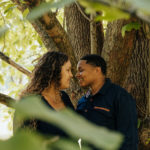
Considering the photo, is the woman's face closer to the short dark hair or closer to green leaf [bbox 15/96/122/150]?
the short dark hair

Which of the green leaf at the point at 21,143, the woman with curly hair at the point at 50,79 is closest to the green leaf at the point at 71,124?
the green leaf at the point at 21,143

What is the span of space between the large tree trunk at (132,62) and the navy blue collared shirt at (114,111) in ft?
1.05

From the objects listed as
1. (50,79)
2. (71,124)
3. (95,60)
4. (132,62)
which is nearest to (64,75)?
(50,79)

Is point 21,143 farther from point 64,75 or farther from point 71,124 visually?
point 64,75

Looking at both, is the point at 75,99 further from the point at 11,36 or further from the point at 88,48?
the point at 11,36

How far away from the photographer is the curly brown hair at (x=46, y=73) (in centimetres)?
201

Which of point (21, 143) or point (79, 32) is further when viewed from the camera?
point (79, 32)

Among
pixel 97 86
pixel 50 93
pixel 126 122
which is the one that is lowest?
pixel 126 122

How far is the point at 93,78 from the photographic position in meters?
2.55

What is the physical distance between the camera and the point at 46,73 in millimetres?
2043

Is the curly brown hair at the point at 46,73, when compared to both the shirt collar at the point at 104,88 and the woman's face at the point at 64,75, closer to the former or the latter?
the woman's face at the point at 64,75

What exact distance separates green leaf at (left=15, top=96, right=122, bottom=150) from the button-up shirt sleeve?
1.92 meters

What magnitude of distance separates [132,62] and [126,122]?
89cm

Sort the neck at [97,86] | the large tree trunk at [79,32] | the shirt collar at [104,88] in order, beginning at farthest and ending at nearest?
the large tree trunk at [79,32] < the neck at [97,86] < the shirt collar at [104,88]
